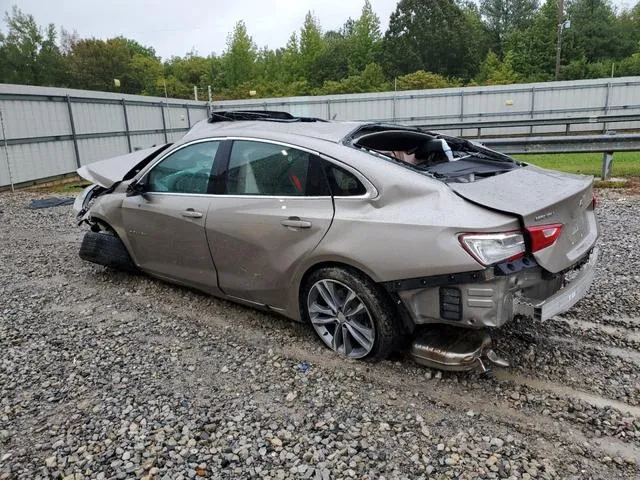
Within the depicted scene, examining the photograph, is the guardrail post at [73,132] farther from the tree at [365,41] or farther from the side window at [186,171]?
the tree at [365,41]

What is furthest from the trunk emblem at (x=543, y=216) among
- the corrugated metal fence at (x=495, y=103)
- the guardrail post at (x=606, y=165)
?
the corrugated metal fence at (x=495, y=103)

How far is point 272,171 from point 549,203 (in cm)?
185

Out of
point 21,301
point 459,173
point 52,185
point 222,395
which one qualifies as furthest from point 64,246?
point 52,185

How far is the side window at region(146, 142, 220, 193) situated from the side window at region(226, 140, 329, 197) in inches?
10.1

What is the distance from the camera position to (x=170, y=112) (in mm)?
19828

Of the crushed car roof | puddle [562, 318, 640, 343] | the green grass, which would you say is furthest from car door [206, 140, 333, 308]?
the green grass

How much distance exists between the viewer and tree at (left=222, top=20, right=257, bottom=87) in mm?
52188

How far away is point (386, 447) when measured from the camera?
2.55m

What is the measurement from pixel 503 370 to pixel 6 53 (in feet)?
218

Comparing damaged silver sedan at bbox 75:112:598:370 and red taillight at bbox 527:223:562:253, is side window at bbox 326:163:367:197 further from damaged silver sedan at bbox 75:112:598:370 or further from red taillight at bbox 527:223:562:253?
red taillight at bbox 527:223:562:253

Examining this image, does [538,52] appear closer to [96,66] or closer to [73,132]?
[96,66]

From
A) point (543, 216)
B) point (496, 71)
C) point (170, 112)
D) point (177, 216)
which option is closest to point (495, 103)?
point (170, 112)

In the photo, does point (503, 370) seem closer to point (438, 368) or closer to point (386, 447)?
point (438, 368)

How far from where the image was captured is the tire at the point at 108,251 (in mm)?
4895
